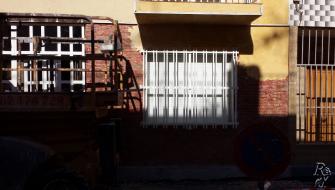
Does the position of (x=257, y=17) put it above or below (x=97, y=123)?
above

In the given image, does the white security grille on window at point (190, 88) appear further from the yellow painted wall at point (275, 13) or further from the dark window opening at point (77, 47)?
the dark window opening at point (77, 47)

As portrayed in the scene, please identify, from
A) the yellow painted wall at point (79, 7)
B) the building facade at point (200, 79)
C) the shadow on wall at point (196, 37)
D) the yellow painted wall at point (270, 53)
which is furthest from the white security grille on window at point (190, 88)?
the yellow painted wall at point (79, 7)

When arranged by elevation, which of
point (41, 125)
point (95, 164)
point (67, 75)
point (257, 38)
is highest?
point (257, 38)

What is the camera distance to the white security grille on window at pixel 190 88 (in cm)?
1105

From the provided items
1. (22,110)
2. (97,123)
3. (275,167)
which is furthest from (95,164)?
(275,167)

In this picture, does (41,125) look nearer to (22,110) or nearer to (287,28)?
(22,110)

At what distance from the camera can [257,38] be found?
11.2m

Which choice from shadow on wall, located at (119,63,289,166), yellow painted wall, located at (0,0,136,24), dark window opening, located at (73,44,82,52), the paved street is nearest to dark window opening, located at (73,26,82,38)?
dark window opening, located at (73,44,82,52)

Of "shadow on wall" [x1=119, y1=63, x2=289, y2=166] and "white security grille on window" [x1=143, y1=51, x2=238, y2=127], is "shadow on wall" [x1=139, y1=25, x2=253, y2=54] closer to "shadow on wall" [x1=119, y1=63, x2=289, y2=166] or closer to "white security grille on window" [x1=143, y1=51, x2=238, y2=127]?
"white security grille on window" [x1=143, y1=51, x2=238, y2=127]

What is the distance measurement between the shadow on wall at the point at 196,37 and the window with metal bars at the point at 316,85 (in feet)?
4.35

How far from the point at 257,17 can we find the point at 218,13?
2.72 feet

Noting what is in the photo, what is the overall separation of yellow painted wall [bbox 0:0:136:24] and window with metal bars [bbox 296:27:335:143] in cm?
377

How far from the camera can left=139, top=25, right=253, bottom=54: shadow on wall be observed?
1098 centimetres

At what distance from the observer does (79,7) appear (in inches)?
424
